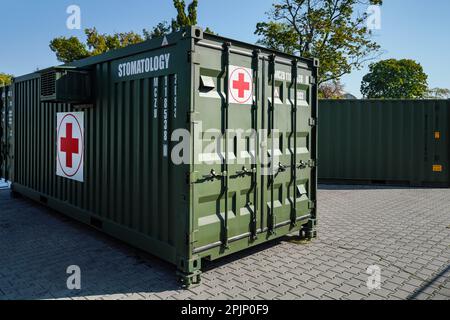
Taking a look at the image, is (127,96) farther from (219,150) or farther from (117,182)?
(219,150)

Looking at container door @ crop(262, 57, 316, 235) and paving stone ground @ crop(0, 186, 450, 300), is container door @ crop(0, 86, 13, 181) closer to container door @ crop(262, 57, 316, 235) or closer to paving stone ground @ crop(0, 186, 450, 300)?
paving stone ground @ crop(0, 186, 450, 300)

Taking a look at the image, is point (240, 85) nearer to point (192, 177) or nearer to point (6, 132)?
point (192, 177)

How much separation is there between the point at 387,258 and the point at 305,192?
1.53 metres

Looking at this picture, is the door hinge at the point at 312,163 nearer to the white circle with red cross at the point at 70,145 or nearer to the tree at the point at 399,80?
the white circle with red cross at the point at 70,145

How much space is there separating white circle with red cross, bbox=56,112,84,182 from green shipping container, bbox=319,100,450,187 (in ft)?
28.5

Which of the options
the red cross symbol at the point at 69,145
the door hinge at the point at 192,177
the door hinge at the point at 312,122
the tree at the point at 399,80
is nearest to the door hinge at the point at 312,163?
the door hinge at the point at 312,122

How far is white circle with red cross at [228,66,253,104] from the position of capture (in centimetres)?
472

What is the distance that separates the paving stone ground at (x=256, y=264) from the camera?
13.4ft

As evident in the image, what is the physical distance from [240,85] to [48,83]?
317 centimetres

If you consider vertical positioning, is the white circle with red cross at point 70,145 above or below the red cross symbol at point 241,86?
below

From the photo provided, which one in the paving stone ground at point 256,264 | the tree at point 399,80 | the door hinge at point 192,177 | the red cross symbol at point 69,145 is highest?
the tree at point 399,80

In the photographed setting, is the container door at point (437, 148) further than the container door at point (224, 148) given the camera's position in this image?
Yes

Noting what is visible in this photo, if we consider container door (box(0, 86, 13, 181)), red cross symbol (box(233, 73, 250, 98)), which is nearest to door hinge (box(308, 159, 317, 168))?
red cross symbol (box(233, 73, 250, 98))

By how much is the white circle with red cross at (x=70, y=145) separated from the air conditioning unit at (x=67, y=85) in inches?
19.4
